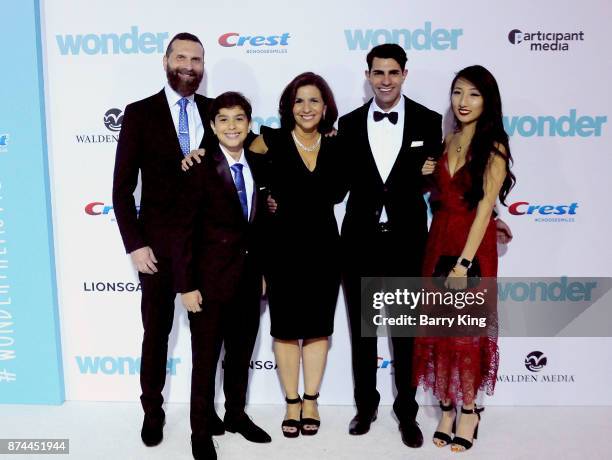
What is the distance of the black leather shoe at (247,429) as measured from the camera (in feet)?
10.5

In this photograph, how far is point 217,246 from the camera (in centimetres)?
287

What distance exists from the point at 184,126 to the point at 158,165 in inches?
10.1

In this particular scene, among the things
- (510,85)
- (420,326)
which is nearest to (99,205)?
(420,326)

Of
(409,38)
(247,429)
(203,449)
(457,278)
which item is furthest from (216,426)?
(409,38)

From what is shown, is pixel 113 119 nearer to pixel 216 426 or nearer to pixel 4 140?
pixel 4 140

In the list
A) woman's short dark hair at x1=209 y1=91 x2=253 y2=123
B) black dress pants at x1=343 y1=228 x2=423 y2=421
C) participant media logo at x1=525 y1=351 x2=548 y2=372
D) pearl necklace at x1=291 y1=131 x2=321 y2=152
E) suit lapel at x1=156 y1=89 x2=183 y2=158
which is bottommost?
participant media logo at x1=525 y1=351 x2=548 y2=372

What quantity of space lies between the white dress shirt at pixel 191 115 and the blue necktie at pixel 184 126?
16mm

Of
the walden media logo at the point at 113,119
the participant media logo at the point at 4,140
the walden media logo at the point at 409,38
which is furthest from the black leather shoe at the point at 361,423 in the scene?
the participant media logo at the point at 4,140

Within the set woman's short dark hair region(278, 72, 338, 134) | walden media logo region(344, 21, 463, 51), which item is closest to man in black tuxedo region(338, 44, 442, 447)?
woman's short dark hair region(278, 72, 338, 134)

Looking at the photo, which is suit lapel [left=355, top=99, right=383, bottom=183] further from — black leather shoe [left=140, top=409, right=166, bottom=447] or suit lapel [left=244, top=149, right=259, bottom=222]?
black leather shoe [left=140, top=409, right=166, bottom=447]

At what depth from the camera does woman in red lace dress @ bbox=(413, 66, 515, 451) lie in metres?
2.83

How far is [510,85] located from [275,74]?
4.72ft

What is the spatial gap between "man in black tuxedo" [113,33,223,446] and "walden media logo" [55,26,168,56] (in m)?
0.51

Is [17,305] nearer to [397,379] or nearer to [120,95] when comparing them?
[120,95]
